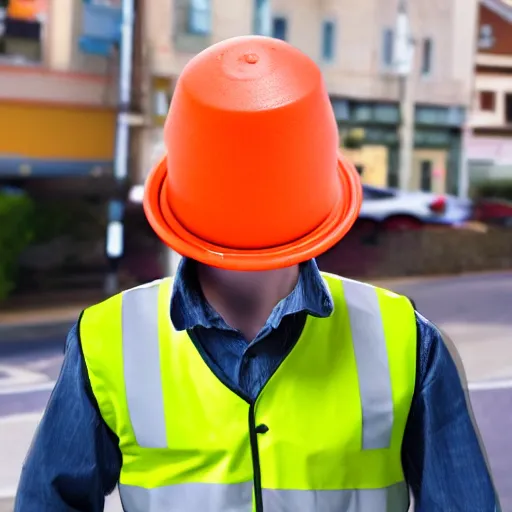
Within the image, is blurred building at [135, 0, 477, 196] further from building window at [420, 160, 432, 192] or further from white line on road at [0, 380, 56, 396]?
white line on road at [0, 380, 56, 396]

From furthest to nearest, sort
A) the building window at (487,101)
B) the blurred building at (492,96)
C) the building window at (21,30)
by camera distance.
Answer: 1. the building window at (487,101)
2. the blurred building at (492,96)
3. the building window at (21,30)

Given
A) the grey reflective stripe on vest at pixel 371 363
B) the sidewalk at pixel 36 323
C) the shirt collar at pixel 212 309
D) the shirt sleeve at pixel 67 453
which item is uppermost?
the shirt collar at pixel 212 309

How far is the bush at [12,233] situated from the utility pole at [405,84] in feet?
19.3

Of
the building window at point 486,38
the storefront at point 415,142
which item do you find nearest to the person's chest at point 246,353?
the storefront at point 415,142

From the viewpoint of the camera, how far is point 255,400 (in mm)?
1149

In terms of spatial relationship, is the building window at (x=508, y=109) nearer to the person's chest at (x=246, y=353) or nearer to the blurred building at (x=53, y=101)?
the blurred building at (x=53, y=101)

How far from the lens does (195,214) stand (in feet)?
3.45

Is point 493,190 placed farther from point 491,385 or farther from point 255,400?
point 255,400

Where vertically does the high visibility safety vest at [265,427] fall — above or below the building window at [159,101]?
below

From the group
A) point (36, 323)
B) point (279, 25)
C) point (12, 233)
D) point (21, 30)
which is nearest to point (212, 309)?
point (36, 323)

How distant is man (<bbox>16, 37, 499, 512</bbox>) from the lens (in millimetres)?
1111

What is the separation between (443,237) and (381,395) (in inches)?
452

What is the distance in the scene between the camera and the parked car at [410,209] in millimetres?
12297

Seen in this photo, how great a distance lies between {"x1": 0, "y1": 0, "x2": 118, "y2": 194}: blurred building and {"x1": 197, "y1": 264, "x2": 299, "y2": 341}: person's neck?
1003cm
